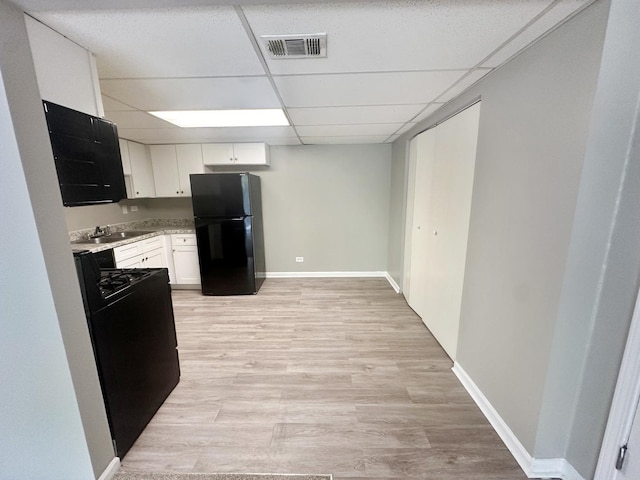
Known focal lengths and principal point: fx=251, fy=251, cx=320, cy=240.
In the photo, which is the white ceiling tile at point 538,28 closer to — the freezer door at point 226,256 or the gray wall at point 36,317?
the gray wall at point 36,317

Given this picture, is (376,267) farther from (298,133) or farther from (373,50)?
(373,50)

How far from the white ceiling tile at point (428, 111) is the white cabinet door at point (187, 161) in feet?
10.2

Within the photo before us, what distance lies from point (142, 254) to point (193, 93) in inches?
95.9

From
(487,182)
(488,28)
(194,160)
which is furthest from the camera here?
(194,160)

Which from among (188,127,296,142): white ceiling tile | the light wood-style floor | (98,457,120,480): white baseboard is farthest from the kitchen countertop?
(98,457,120,480): white baseboard

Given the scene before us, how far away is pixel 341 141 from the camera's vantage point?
385 centimetres

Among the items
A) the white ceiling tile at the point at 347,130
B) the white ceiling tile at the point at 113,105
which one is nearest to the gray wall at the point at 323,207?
the white ceiling tile at the point at 347,130

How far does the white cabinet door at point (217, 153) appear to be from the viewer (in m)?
3.82

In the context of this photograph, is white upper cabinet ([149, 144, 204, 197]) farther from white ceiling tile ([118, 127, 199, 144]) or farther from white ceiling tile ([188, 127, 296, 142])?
white ceiling tile ([188, 127, 296, 142])

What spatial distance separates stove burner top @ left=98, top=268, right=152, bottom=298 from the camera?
1457 mm

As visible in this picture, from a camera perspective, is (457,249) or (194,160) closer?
(457,249)

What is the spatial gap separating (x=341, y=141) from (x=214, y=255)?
255 cm

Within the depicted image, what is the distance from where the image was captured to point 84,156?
1.24 m

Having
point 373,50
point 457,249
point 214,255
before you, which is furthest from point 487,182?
point 214,255
